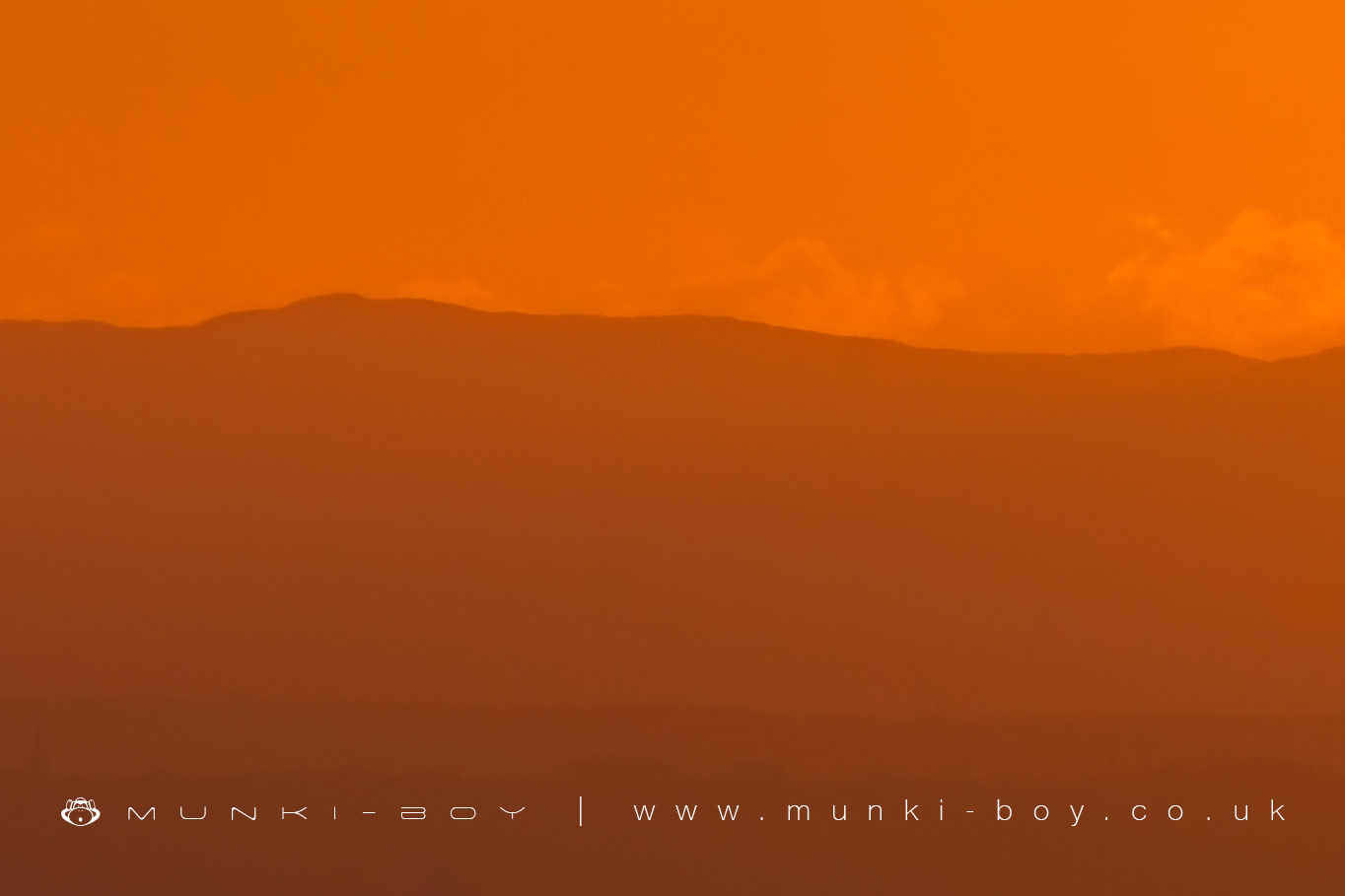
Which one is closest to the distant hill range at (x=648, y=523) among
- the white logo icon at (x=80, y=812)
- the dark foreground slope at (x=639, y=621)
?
the dark foreground slope at (x=639, y=621)

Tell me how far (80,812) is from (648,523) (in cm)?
193

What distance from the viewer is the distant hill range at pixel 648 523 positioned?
18.4 feet

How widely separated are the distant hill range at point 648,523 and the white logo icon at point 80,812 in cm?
33

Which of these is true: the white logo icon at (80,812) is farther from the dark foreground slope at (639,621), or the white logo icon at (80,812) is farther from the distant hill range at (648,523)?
the distant hill range at (648,523)

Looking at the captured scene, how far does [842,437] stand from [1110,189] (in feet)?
3.71

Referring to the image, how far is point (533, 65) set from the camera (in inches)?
225

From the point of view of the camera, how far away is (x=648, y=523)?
5711 millimetres

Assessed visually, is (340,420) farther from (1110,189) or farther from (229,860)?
(1110,189)

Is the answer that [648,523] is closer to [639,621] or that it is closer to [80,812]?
[639,621]

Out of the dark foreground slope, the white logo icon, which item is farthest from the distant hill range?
the white logo icon

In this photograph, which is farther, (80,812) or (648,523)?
(648,523)

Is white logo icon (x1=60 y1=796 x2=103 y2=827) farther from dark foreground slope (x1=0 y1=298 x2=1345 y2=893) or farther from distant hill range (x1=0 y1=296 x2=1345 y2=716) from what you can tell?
distant hill range (x1=0 y1=296 x2=1345 y2=716)

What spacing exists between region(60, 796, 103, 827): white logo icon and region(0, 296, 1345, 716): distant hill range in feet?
1.08

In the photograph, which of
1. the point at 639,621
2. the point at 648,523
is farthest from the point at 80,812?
the point at 648,523
